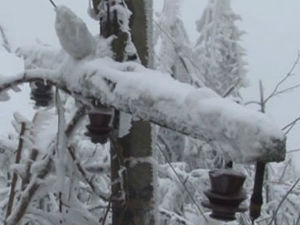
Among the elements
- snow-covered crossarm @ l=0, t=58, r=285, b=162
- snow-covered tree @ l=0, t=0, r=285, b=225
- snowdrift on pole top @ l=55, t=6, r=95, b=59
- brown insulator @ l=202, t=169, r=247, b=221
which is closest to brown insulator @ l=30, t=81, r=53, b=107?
snow-covered tree @ l=0, t=0, r=285, b=225

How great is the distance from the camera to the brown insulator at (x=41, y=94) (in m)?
1.91

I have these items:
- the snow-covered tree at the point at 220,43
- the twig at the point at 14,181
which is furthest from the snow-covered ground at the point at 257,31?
the twig at the point at 14,181

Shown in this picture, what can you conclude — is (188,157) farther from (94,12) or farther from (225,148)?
(225,148)

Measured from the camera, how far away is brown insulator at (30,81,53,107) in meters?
1.91

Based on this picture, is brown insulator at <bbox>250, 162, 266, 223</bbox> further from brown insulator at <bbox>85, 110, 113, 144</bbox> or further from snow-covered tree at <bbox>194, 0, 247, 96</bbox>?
snow-covered tree at <bbox>194, 0, 247, 96</bbox>

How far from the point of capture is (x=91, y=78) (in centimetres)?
147

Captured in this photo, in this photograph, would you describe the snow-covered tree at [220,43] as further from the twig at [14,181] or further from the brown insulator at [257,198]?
the brown insulator at [257,198]

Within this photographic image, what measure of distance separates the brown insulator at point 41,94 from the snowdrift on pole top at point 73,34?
1.29 ft

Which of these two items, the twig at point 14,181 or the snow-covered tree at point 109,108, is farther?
the twig at point 14,181

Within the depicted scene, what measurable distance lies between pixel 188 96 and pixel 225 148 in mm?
157

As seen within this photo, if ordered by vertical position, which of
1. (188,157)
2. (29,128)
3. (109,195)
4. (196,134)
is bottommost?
(188,157)

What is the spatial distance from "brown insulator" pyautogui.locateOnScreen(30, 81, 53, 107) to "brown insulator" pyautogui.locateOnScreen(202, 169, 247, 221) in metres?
0.88

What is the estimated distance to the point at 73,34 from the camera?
4.99ft

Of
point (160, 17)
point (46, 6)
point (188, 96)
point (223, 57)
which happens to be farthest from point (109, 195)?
point (46, 6)
